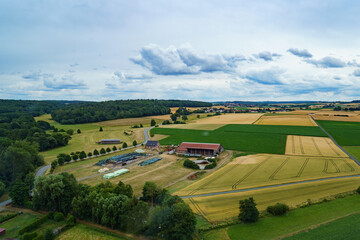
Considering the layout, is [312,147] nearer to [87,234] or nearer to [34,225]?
[87,234]

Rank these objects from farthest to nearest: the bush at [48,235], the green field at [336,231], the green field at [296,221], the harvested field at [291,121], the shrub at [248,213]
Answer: the harvested field at [291,121] < the shrub at [248,213] < the bush at [48,235] < the green field at [296,221] < the green field at [336,231]

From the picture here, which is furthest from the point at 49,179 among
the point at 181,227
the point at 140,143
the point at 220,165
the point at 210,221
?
the point at 140,143

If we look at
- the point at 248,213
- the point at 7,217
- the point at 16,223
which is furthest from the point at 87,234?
the point at 248,213

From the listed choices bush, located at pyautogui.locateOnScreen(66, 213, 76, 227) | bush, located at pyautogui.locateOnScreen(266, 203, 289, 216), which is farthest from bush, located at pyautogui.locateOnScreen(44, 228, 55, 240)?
bush, located at pyautogui.locateOnScreen(266, 203, 289, 216)

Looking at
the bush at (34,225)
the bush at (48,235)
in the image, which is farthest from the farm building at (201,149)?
the bush at (48,235)

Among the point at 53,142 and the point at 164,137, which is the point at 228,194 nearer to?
the point at 164,137

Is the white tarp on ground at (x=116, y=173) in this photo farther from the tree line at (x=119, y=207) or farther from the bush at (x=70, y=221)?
the bush at (x=70, y=221)
